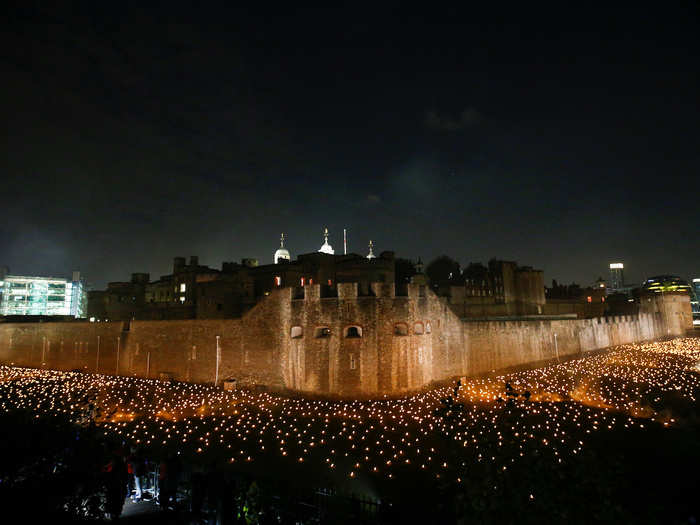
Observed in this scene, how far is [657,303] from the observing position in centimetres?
6650

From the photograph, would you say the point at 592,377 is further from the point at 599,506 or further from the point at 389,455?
the point at 599,506

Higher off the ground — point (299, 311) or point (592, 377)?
point (299, 311)

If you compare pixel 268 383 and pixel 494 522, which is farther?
pixel 268 383

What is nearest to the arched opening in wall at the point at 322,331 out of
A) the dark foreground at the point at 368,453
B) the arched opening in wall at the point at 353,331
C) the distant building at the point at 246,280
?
the arched opening in wall at the point at 353,331

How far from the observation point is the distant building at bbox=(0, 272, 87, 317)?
86875mm

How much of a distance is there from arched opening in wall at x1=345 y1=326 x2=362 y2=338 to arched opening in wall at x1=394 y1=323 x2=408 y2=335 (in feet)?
6.72

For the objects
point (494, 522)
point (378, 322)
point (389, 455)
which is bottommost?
point (389, 455)

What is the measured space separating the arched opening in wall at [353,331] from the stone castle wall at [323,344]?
0.19ft

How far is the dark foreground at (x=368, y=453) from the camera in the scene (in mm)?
5574

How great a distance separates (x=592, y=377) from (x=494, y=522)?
2470 centimetres

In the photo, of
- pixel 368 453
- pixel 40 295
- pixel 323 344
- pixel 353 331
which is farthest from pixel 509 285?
pixel 40 295

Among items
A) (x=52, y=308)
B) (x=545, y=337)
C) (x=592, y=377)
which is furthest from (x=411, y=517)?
(x=52, y=308)

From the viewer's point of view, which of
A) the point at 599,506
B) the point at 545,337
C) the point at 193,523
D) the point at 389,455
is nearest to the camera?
the point at 599,506

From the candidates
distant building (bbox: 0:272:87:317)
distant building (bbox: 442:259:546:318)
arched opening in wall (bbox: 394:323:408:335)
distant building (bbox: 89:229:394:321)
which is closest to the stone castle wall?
arched opening in wall (bbox: 394:323:408:335)
